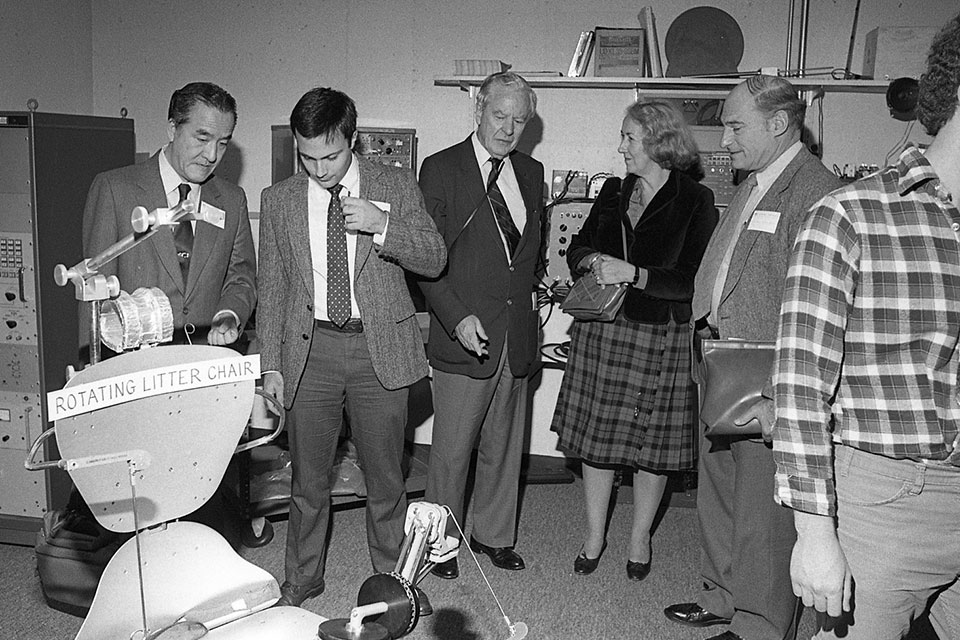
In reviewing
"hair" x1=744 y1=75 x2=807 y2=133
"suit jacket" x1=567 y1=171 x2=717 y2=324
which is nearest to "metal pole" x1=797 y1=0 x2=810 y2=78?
"suit jacket" x1=567 y1=171 x2=717 y2=324

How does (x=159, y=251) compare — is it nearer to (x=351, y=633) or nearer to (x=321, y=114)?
(x=321, y=114)

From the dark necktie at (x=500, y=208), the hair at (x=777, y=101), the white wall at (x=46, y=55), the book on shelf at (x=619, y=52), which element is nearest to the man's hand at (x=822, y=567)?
the hair at (x=777, y=101)

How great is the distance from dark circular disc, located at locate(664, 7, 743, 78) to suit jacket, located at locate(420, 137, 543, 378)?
1459 mm

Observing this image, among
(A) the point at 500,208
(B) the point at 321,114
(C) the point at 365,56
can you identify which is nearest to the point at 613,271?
(A) the point at 500,208

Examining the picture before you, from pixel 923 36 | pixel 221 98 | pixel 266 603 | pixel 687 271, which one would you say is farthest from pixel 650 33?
pixel 266 603

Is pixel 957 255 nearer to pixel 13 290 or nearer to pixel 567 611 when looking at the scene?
pixel 567 611

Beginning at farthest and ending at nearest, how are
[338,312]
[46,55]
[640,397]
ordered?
[46,55], [640,397], [338,312]

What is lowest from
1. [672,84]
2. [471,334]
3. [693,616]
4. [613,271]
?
[693,616]

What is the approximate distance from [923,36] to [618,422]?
2126mm

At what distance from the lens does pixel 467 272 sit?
2.97 m

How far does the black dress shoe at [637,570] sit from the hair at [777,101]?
160 cm

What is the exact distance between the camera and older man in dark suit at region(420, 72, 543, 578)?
9.64 feet

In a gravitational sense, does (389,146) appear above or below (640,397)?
above

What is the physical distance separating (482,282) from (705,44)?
180cm
